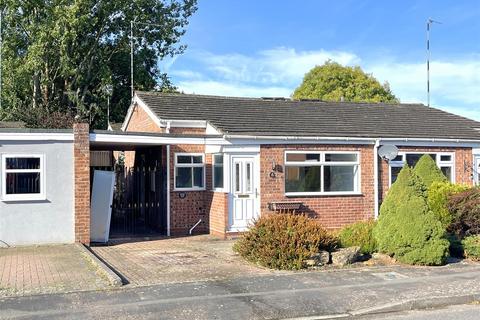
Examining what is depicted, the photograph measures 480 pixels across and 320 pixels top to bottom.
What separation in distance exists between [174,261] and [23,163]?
194 inches

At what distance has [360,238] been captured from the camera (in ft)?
41.0

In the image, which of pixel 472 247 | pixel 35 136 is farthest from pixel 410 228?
pixel 35 136

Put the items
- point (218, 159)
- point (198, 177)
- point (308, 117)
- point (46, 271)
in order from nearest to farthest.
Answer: point (46, 271), point (218, 159), point (198, 177), point (308, 117)

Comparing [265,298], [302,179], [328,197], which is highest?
[302,179]

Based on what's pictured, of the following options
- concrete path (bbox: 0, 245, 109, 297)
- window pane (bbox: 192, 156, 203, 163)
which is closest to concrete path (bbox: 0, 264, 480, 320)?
concrete path (bbox: 0, 245, 109, 297)

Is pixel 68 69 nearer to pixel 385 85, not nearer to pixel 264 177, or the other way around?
pixel 264 177

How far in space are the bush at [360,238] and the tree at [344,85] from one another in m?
35.8

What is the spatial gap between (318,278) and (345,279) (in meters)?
0.49

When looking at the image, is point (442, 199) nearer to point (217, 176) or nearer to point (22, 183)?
point (217, 176)

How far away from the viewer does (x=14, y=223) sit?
13539mm

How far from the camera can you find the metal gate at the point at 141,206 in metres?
17.2

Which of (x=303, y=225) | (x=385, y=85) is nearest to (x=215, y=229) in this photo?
(x=303, y=225)

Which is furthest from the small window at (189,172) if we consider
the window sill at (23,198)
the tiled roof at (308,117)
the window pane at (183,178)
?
the window sill at (23,198)

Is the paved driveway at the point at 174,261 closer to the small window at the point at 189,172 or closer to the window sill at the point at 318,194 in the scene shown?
the small window at the point at 189,172
